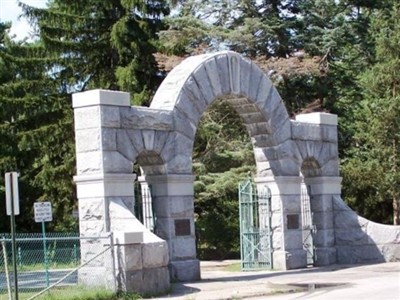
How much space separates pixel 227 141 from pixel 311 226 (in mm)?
9098

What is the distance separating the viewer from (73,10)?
1398 inches

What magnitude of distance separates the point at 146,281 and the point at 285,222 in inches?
274

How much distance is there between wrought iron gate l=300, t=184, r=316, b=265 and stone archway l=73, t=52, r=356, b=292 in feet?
0.81

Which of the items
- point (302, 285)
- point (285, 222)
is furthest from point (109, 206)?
point (285, 222)

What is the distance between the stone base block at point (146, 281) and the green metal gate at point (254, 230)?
6121mm

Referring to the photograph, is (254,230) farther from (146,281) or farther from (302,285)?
(146,281)

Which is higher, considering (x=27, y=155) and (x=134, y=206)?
(x=27, y=155)

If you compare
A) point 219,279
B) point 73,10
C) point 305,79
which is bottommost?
point 219,279

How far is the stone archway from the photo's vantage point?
18234 millimetres

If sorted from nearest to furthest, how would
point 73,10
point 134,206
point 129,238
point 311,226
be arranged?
point 129,238 < point 134,206 < point 311,226 < point 73,10

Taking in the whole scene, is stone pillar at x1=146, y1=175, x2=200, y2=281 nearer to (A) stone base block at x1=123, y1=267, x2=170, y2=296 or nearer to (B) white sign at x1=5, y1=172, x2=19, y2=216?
(A) stone base block at x1=123, y1=267, x2=170, y2=296

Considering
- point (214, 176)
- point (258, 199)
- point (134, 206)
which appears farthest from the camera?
Answer: point (214, 176)

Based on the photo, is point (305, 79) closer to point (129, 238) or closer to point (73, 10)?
point (73, 10)

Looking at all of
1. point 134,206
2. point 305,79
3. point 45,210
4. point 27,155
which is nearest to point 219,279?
point 134,206
